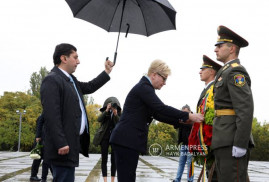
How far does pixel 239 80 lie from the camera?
386 cm

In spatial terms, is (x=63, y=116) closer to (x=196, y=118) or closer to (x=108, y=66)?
(x=108, y=66)

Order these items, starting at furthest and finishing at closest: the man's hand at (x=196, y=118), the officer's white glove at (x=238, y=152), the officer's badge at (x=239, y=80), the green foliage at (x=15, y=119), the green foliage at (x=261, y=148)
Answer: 1. the green foliage at (x=15, y=119)
2. the green foliage at (x=261, y=148)
3. the man's hand at (x=196, y=118)
4. the officer's badge at (x=239, y=80)
5. the officer's white glove at (x=238, y=152)

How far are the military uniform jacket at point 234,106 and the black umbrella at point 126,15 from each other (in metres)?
1.88

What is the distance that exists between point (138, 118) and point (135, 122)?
0.06m

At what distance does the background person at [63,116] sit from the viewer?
3.75 m

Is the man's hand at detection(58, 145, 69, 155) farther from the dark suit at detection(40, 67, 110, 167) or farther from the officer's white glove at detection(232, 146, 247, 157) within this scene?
the officer's white glove at detection(232, 146, 247, 157)

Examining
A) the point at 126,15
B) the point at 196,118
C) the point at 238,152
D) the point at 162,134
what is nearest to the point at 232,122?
the point at 238,152

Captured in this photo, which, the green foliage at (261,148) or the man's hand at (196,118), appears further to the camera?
the green foliage at (261,148)

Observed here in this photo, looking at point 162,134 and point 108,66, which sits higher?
point 108,66

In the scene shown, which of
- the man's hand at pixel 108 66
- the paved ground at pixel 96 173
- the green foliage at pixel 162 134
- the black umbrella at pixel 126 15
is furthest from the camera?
the green foliage at pixel 162 134

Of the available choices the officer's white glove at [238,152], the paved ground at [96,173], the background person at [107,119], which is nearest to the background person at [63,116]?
the officer's white glove at [238,152]

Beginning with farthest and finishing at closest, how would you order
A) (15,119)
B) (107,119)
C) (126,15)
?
1. (15,119)
2. (107,119)
3. (126,15)

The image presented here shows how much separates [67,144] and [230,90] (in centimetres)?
183

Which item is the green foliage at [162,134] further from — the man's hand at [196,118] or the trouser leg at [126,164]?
the trouser leg at [126,164]
